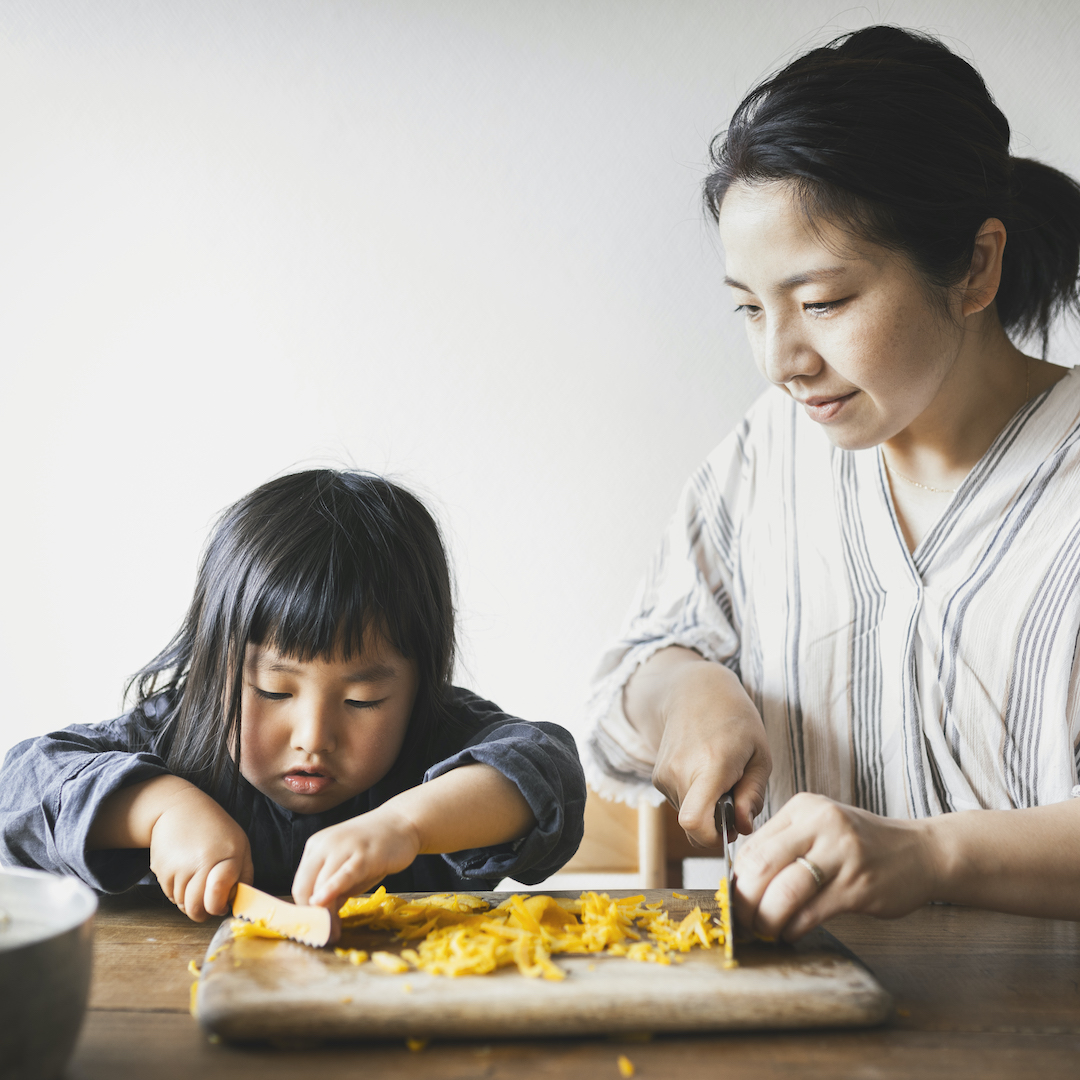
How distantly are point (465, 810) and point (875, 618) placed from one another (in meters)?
0.63

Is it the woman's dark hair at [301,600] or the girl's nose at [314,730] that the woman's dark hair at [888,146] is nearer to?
the woman's dark hair at [301,600]

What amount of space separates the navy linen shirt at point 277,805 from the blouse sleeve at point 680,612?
0.54ft

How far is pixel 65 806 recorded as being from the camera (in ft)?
2.96

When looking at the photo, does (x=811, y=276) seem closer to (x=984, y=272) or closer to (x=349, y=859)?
(x=984, y=272)

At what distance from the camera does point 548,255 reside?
2.04m

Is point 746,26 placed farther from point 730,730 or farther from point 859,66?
point 730,730

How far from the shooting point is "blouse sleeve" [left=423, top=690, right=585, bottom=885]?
958 mm

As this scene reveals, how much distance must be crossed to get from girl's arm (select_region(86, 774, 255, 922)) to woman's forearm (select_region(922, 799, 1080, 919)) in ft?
1.97

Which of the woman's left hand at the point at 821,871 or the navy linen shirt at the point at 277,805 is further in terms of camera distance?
the navy linen shirt at the point at 277,805

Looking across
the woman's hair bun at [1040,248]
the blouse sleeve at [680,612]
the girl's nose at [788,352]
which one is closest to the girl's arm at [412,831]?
the blouse sleeve at [680,612]

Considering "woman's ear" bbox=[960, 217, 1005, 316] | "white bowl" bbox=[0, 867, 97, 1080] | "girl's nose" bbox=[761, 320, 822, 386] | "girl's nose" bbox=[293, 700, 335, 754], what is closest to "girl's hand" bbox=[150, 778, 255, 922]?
"girl's nose" bbox=[293, 700, 335, 754]

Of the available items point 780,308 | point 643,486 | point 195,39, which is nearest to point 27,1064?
point 780,308

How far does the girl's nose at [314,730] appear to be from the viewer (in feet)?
3.15

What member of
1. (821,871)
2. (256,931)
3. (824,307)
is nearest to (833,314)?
(824,307)
